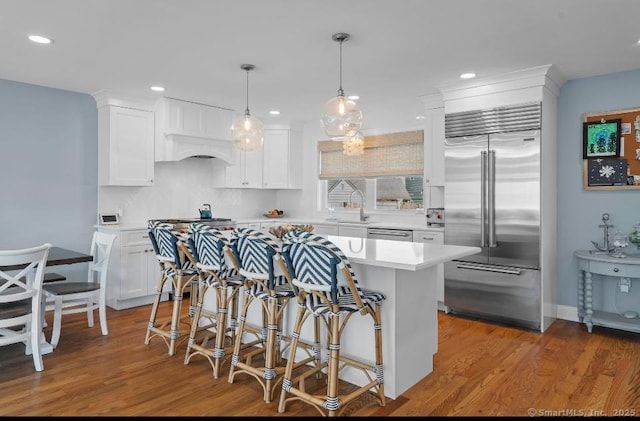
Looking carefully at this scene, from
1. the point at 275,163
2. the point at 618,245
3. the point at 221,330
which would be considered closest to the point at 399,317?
the point at 221,330

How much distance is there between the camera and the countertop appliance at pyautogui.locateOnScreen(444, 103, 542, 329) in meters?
4.12

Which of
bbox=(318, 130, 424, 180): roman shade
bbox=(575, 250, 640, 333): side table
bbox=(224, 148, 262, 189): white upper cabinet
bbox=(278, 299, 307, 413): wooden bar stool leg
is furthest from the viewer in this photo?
bbox=(224, 148, 262, 189): white upper cabinet

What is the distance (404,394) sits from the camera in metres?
2.74

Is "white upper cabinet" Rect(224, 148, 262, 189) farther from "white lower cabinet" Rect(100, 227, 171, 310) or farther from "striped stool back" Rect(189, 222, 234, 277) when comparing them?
"striped stool back" Rect(189, 222, 234, 277)

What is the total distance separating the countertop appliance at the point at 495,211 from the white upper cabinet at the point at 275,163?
2727mm

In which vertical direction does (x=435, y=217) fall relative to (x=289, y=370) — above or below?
above

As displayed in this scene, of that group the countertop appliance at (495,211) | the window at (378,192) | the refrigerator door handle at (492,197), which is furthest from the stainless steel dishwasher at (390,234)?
the refrigerator door handle at (492,197)

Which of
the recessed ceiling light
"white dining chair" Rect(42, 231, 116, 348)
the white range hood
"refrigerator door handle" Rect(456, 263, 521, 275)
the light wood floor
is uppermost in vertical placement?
the recessed ceiling light

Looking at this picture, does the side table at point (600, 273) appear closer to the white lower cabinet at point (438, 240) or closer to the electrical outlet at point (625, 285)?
the electrical outlet at point (625, 285)

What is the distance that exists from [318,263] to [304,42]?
1.88 meters

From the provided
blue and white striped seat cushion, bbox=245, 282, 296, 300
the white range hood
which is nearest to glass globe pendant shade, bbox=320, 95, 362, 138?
blue and white striped seat cushion, bbox=245, 282, 296, 300

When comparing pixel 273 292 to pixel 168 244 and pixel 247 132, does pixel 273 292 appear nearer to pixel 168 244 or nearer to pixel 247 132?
pixel 168 244

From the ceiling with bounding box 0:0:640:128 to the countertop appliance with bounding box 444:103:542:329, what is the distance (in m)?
0.55

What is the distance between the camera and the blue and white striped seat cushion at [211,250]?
3.02 m
